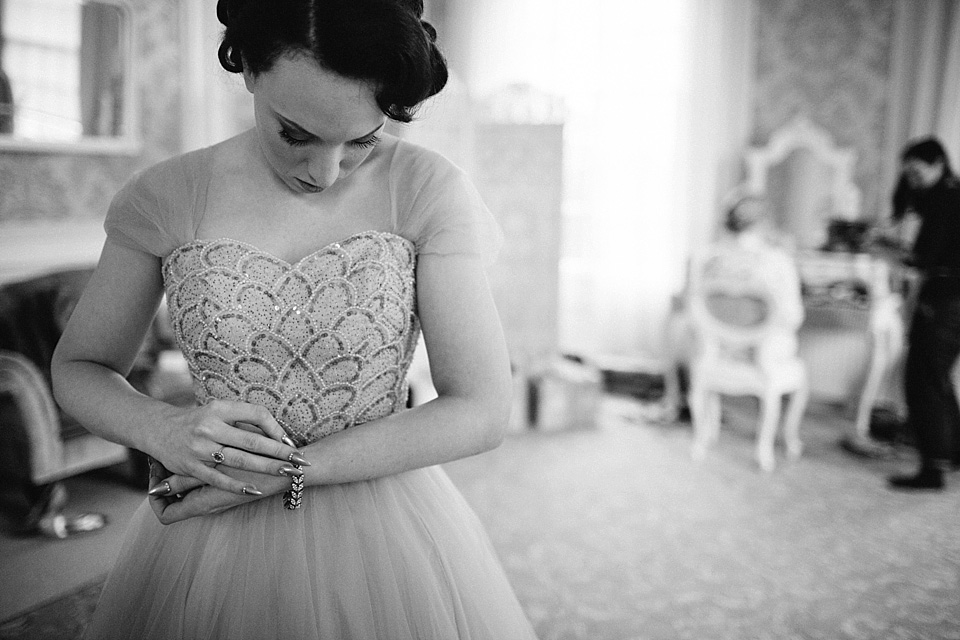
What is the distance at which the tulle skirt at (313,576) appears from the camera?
37.4 inches

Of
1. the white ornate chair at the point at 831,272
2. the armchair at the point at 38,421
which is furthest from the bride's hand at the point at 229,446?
the white ornate chair at the point at 831,272

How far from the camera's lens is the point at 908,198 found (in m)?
3.71

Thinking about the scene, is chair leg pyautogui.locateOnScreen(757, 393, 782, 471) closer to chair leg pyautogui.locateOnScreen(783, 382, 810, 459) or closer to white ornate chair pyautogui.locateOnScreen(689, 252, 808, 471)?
white ornate chair pyautogui.locateOnScreen(689, 252, 808, 471)

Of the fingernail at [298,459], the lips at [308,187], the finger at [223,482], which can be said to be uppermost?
the lips at [308,187]

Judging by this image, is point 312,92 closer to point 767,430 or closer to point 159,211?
point 159,211

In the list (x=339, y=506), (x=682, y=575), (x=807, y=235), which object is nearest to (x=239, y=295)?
(x=339, y=506)

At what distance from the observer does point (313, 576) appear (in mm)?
969

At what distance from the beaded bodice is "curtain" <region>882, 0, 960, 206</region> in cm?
476

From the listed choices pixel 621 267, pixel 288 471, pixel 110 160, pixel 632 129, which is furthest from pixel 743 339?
pixel 110 160

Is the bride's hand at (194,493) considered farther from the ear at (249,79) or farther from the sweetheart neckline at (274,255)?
the ear at (249,79)

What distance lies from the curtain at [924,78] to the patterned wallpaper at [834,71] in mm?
80

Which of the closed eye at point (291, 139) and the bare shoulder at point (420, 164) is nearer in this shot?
the closed eye at point (291, 139)

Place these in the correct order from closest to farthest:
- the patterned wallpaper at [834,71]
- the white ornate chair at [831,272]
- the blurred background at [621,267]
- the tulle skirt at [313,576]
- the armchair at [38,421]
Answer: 1. the tulle skirt at [313,576]
2. the blurred background at [621,267]
3. the armchair at [38,421]
4. the white ornate chair at [831,272]
5. the patterned wallpaper at [834,71]

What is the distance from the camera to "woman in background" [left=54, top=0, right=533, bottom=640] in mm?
914
